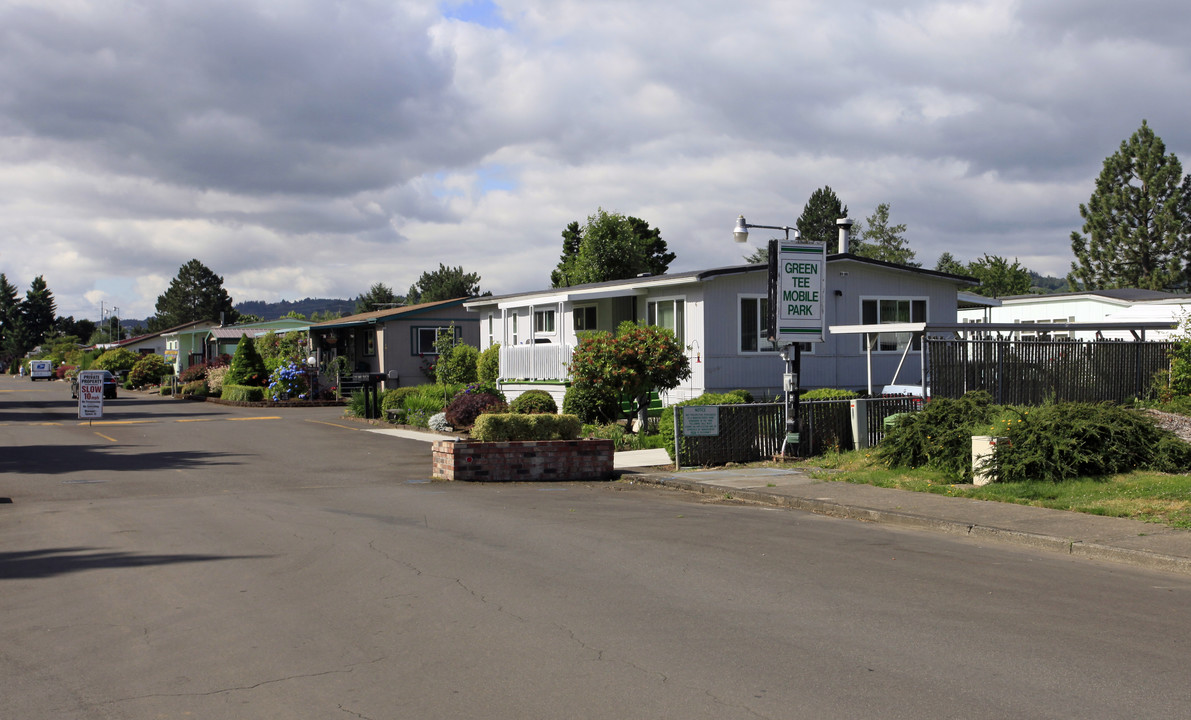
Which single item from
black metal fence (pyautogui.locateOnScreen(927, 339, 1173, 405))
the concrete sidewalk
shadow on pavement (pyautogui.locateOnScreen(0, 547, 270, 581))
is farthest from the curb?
shadow on pavement (pyautogui.locateOnScreen(0, 547, 270, 581))

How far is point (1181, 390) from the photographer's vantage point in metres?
19.4

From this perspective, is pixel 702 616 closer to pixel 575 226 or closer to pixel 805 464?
pixel 805 464

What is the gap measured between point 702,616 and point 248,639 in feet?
10.2

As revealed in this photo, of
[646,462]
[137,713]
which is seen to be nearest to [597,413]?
[646,462]

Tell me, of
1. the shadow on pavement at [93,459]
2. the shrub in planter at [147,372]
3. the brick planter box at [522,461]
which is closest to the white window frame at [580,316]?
the shadow on pavement at [93,459]

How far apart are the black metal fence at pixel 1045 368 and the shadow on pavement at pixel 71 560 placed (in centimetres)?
1262

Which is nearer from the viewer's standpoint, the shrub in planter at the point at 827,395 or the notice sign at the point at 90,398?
the shrub in planter at the point at 827,395

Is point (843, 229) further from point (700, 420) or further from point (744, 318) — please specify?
point (700, 420)

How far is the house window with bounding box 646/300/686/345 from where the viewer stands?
2536cm

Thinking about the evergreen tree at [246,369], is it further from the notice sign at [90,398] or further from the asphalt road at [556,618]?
the asphalt road at [556,618]

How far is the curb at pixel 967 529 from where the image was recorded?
9018 mm

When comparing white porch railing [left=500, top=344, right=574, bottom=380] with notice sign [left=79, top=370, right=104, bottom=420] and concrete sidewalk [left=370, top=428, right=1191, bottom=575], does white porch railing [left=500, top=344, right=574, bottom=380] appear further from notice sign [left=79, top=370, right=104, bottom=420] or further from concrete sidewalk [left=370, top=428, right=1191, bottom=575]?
notice sign [left=79, top=370, right=104, bottom=420]

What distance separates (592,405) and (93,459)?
10873mm

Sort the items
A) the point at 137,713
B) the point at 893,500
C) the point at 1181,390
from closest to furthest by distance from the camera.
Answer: the point at 137,713, the point at 893,500, the point at 1181,390
